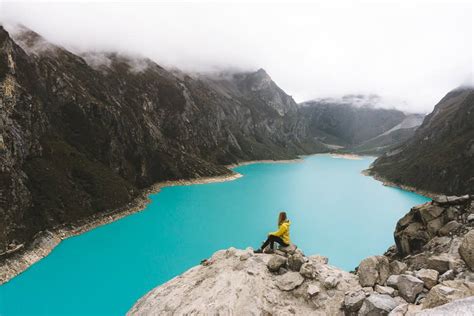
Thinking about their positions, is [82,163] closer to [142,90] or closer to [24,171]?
[24,171]

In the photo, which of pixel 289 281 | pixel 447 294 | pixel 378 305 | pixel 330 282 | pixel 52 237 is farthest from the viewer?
pixel 52 237

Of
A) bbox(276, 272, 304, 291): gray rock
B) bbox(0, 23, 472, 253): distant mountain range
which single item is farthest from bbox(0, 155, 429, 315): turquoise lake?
bbox(276, 272, 304, 291): gray rock

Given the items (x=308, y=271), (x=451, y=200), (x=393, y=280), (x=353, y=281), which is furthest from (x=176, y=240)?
(x=393, y=280)

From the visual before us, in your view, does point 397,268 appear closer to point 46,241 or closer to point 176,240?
point 176,240

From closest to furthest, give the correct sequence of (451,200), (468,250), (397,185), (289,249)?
(468,250) < (451,200) < (289,249) < (397,185)

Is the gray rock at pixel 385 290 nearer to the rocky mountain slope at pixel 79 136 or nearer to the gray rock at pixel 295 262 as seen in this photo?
the gray rock at pixel 295 262

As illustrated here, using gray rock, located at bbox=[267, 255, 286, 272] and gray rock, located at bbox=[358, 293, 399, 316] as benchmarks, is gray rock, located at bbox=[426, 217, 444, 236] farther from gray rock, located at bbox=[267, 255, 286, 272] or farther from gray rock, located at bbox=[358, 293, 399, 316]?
gray rock, located at bbox=[267, 255, 286, 272]

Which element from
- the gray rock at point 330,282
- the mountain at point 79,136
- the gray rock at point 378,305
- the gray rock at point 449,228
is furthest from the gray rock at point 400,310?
the mountain at point 79,136

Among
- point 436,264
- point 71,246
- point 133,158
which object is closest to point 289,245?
point 436,264
